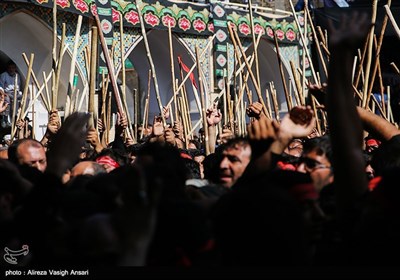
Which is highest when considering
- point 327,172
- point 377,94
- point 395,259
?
point 377,94

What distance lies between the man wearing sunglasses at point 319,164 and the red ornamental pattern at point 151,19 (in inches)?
391

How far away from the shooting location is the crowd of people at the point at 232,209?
182 centimetres

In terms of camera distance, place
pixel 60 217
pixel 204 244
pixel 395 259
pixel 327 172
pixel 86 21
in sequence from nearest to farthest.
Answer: pixel 204 244
pixel 395 259
pixel 60 217
pixel 327 172
pixel 86 21

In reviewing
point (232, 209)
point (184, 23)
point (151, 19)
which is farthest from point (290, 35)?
point (232, 209)

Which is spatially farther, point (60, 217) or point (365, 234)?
point (60, 217)

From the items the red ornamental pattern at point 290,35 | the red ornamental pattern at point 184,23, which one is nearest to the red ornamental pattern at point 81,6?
the red ornamental pattern at point 184,23

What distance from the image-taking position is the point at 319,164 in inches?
112

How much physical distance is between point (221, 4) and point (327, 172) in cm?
1131

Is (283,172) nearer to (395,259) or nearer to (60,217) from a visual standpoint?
(395,259)

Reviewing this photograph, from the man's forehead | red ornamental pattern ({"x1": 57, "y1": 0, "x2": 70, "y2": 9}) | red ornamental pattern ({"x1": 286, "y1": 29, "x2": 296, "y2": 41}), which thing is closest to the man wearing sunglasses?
the man's forehead

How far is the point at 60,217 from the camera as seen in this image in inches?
86.3

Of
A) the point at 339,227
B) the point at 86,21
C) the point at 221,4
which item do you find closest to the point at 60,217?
the point at 339,227

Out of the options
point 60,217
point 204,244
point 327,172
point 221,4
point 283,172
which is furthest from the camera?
point 221,4

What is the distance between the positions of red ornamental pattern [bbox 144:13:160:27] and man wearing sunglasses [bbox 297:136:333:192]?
992 cm
